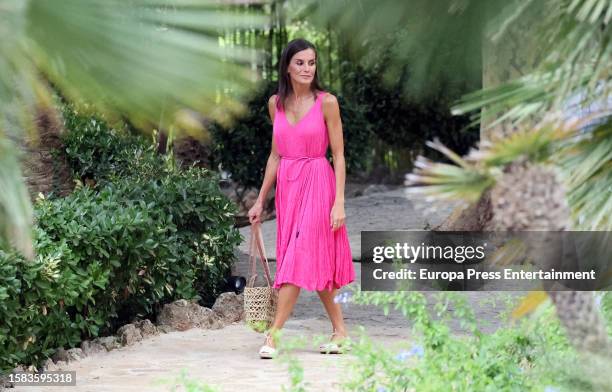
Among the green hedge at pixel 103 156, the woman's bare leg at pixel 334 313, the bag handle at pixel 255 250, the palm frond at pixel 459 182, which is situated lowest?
the woman's bare leg at pixel 334 313

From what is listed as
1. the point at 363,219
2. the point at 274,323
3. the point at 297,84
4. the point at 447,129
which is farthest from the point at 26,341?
the point at 447,129

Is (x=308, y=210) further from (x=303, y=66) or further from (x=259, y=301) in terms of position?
(x=303, y=66)

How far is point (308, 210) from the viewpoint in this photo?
547 centimetres

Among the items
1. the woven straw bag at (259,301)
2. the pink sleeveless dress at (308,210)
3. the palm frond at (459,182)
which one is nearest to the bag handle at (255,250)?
the woven straw bag at (259,301)

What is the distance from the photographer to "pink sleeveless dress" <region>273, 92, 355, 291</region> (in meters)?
5.42

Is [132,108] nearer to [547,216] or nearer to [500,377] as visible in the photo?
[547,216]

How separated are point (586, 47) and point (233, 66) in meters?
0.97

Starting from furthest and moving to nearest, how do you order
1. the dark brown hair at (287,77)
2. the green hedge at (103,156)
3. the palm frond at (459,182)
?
the green hedge at (103,156) < the dark brown hair at (287,77) < the palm frond at (459,182)

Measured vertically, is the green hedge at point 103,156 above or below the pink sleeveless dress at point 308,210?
above

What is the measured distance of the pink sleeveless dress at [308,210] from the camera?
5422 mm

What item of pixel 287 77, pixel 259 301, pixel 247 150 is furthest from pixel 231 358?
pixel 247 150

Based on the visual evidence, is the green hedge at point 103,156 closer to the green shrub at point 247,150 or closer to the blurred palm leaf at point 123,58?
the green shrub at point 247,150

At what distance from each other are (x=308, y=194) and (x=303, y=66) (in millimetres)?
658

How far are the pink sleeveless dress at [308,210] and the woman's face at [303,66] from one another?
134mm
